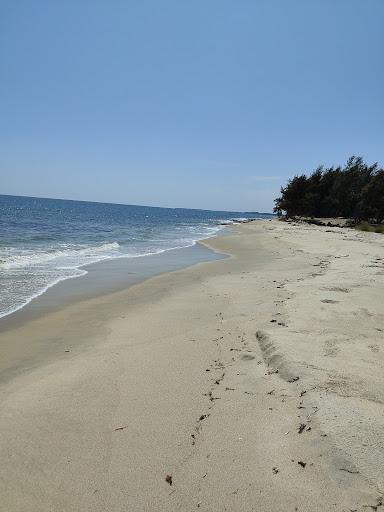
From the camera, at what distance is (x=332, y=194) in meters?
69.2

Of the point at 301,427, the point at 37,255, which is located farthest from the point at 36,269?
the point at 301,427

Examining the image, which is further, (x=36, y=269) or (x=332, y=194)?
(x=332, y=194)

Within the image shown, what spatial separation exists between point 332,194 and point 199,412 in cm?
7071

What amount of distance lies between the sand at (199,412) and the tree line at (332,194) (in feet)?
179

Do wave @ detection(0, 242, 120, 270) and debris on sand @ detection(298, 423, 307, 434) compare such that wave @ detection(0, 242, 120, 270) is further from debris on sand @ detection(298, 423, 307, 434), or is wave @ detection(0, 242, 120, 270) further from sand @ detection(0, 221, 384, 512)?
debris on sand @ detection(298, 423, 307, 434)

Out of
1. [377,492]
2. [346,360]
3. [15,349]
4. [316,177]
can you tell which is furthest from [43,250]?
[316,177]

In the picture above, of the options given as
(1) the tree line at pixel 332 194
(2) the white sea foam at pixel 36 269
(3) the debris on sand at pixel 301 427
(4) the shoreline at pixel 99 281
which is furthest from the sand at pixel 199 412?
(1) the tree line at pixel 332 194

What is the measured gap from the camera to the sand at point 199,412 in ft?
9.89

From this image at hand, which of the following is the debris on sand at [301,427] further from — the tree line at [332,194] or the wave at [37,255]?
the tree line at [332,194]

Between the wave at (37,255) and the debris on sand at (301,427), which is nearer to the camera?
the debris on sand at (301,427)

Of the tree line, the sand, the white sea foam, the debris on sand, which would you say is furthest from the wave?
the tree line

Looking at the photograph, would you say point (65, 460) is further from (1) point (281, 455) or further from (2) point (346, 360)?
(2) point (346, 360)

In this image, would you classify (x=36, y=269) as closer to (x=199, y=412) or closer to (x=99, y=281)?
(x=99, y=281)

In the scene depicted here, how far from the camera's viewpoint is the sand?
301cm
